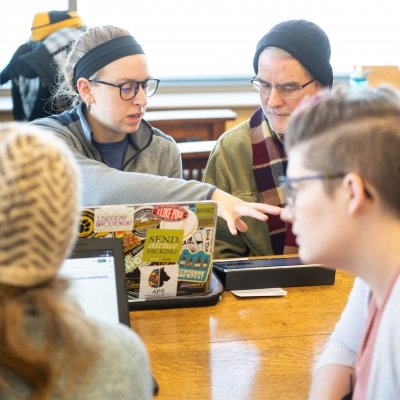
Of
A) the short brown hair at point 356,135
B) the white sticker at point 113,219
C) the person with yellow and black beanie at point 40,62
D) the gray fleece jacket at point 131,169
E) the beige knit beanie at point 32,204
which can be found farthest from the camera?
the person with yellow and black beanie at point 40,62

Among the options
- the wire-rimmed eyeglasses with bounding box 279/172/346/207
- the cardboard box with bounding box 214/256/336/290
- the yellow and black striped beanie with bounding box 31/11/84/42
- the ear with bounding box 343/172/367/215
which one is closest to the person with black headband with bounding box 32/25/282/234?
the cardboard box with bounding box 214/256/336/290

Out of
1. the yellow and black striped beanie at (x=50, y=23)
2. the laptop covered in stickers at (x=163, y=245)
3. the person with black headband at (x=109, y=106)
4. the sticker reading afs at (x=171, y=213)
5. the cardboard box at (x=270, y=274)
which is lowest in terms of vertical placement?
the cardboard box at (x=270, y=274)

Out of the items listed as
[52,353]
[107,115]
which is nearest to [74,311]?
[52,353]

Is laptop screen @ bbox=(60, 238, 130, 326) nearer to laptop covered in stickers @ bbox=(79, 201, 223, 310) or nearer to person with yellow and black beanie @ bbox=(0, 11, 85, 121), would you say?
laptop covered in stickers @ bbox=(79, 201, 223, 310)

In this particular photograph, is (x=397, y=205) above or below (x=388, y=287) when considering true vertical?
above

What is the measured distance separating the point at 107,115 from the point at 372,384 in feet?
3.96

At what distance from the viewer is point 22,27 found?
4156 mm

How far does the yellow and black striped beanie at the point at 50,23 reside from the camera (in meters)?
3.59

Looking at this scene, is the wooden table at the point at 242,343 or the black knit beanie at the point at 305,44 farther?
the black knit beanie at the point at 305,44

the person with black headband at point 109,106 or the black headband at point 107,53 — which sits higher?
the black headband at point 107,53

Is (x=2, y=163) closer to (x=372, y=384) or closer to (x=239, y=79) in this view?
(x=372, y=384)

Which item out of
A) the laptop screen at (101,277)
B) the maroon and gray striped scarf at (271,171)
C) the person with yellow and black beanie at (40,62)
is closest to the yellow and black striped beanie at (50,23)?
the person with yellow and black beanie at (40,62)

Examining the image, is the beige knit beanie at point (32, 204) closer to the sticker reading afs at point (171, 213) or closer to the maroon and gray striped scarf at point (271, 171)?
the sticker reading afs at point (171, 213)

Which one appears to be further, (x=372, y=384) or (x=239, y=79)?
(x=239, y=79)
